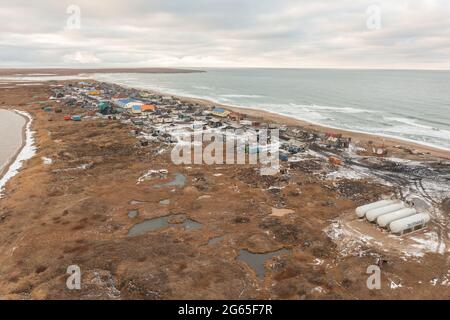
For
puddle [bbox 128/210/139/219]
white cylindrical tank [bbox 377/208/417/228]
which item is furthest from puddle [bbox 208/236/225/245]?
white cylindrical tank [bbox 377/208/417/228]

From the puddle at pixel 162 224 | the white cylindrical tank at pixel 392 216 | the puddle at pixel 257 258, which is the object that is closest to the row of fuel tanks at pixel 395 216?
the white cylindrical tank at pixel 392 216

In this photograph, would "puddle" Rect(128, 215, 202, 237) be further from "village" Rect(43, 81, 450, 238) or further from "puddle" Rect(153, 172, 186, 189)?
"village" Rect(43, 81, 450, 238)

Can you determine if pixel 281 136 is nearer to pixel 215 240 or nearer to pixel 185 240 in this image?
pixel 215 240

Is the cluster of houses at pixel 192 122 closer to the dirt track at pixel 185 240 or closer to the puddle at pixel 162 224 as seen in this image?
the dirt track at pixel 185 240

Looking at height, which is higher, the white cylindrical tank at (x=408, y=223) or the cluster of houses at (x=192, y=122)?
the cluster of houses at (x=192, y=122)

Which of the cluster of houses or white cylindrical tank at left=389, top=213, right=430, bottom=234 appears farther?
the cluster of houses
